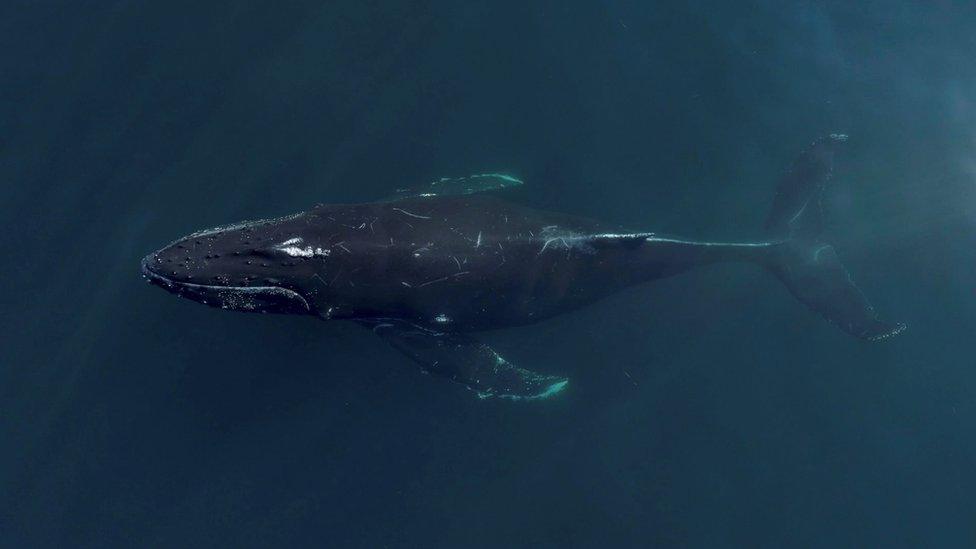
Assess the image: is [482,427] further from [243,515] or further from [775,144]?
[775,144]

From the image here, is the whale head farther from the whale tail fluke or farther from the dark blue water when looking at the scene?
the whale tail fluke

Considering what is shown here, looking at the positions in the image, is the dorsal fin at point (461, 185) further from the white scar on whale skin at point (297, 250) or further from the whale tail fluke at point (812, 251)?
the whale tail fluke at point (812, 251)

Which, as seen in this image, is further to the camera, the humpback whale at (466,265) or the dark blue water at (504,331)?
the dark blue water at (504,331)

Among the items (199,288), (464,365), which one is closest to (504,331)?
(464,365)

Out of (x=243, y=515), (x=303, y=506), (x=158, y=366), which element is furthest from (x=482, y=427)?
(x=158, y=366)

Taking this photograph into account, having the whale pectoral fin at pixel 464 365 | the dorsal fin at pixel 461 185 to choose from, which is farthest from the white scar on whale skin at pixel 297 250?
the dorsal fin at pixel 461 185

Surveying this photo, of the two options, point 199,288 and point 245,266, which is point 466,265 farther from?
point 199,288
